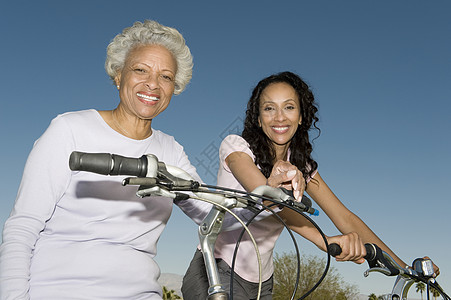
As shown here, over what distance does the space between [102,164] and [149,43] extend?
150cm

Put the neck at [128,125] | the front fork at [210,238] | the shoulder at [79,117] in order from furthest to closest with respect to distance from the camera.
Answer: the neck at [128,125] → the shoulder at [79,117] → the front fork at [210,238]

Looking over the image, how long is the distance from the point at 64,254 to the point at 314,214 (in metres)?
1.15

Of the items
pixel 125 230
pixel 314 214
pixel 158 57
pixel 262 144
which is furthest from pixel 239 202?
pixel 262 144

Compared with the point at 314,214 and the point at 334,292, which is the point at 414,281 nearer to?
the point at 314,214

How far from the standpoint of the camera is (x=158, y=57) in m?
2.61

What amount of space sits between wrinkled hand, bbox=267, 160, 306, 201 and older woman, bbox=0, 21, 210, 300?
470mm

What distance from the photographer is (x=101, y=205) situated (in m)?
2.26

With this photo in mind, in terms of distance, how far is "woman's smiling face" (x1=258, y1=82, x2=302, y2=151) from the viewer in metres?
3.40

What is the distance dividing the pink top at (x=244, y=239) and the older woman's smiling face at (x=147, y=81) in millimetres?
750

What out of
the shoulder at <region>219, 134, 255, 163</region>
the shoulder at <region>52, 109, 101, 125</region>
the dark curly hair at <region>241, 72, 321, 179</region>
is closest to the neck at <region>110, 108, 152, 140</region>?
the shoulder at <region>52, 109, 101, 125</region>

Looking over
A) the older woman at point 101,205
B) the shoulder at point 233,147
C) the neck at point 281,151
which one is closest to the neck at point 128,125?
the older woman at point 101,205

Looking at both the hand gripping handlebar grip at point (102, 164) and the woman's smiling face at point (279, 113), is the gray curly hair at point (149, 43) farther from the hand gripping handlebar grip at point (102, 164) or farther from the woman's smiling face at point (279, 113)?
the hand gripping handlebar grip at point (102, 164)

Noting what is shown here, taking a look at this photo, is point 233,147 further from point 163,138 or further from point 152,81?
point 152,81

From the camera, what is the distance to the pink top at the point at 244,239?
3006mm
